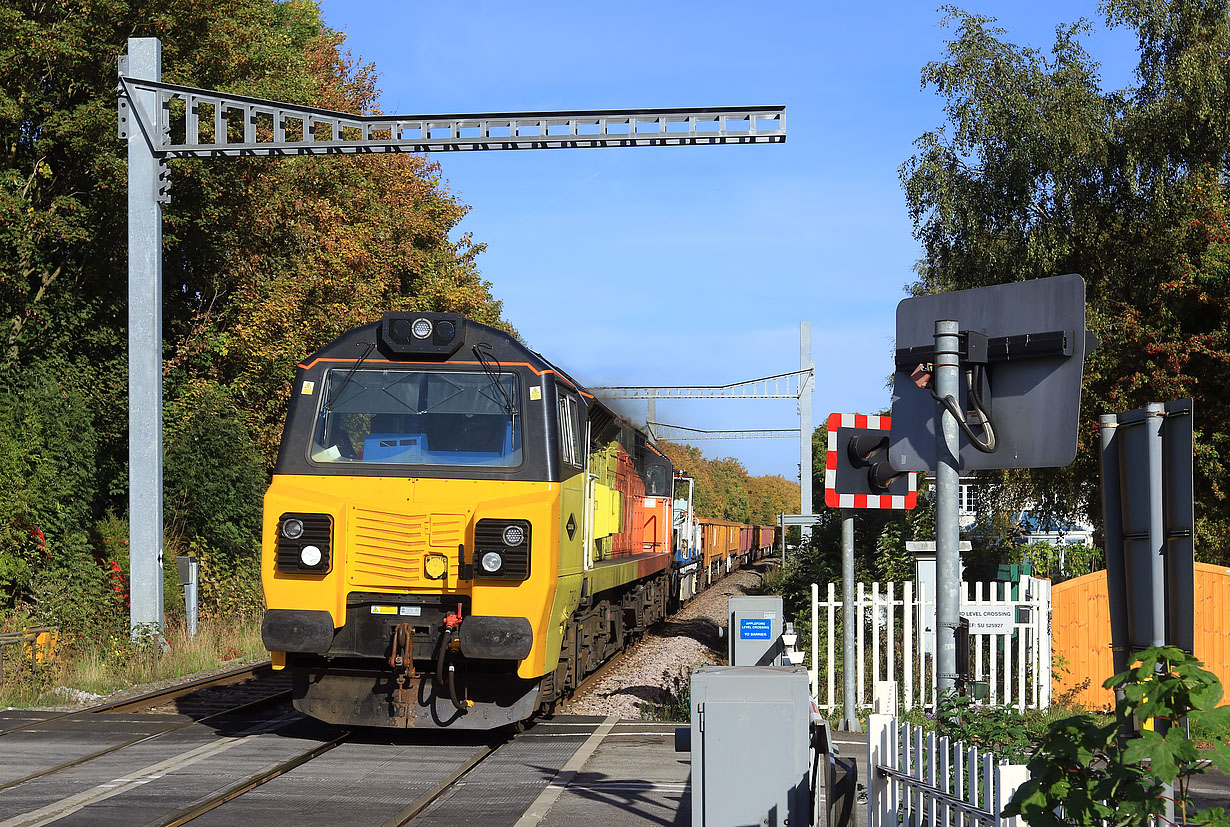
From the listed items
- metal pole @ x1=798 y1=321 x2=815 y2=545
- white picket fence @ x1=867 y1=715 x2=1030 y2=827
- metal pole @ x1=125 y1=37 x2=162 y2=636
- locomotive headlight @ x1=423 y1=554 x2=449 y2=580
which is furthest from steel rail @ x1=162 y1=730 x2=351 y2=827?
metal pole @ x1=798 y1=321 x2=815 y2=545

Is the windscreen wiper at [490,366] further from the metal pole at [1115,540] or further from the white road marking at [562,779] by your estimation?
the metal pole at [1115,540]

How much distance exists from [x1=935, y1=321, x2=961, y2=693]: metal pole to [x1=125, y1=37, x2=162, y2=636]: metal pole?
1248cm

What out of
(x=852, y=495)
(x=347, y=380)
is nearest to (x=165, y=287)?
(x=347, y=380)

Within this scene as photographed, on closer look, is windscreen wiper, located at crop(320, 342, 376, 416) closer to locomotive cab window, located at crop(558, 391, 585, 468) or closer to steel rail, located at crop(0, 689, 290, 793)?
locomotive cab window, located at crop(558, 391, 585, 468)

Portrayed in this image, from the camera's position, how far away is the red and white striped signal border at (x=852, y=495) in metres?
9.34

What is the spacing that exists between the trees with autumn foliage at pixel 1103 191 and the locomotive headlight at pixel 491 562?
11812 millimetres

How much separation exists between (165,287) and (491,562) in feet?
64.6

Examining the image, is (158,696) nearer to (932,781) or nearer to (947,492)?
(932,781)

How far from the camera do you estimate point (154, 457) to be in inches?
624

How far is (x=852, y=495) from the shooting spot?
914 centimetres

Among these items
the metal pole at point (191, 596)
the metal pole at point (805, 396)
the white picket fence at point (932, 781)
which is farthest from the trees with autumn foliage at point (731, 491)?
the white picket fence at point (932, 781)

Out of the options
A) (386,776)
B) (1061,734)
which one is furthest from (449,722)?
(1061,734)

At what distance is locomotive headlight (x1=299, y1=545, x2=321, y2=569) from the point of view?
400 inches

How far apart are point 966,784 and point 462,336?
649cm
